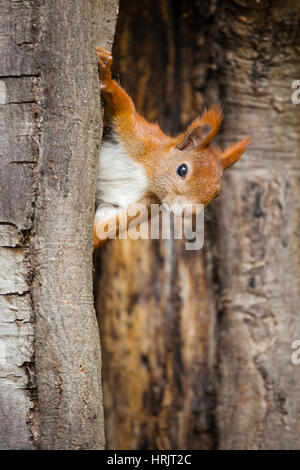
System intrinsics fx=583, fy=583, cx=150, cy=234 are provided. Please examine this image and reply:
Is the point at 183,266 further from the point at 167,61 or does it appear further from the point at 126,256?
the point at 167,61

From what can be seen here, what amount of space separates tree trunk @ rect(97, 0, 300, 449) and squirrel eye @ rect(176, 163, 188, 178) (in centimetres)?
58

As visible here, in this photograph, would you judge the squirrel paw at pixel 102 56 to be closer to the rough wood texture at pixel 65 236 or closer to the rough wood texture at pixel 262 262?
the rough wood texture at pixel 65 236

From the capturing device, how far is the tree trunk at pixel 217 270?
215cm

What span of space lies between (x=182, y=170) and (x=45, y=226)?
1.46 ft

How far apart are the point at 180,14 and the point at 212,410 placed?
158 cm

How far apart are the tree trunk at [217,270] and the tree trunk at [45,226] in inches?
33.3

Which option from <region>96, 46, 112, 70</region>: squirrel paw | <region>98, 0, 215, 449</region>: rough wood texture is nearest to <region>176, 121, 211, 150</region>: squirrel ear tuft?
<region>96, 46, 112, 70</region>: squirrel paw

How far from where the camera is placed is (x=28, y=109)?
142cm

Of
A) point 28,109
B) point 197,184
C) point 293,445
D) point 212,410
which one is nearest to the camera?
point 28,109

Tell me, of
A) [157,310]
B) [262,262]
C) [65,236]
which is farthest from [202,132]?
[157,310]

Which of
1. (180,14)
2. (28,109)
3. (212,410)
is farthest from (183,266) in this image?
(28,109)

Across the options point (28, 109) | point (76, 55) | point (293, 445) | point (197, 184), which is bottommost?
point (293, 445)

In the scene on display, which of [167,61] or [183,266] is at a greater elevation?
[167,61]

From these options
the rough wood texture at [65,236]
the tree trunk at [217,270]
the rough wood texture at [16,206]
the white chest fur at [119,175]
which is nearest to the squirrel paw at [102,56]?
the rough wood texture at [65,236]
